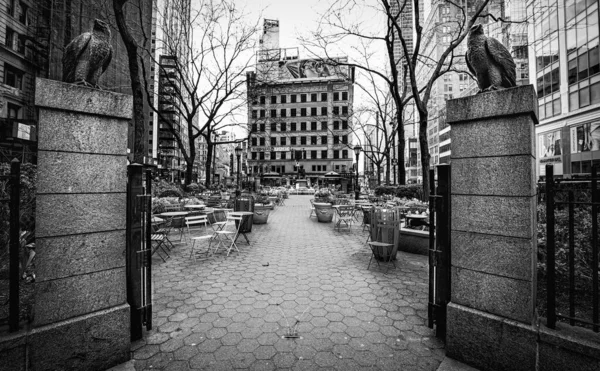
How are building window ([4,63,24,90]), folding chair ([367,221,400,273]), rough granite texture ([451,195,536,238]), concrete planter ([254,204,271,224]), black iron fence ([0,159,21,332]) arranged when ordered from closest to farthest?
1. black iron fence ([0,159,21,332])
2. rough granite texture ([451,195,536,238])
3. folding chair ([367,221,400,273])
4. concrete planter ([254,204,271,224])
5. building window ([4,63,24,90])

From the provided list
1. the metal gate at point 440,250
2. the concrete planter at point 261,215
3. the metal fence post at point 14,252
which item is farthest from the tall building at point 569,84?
the metal fence post at point 14,252

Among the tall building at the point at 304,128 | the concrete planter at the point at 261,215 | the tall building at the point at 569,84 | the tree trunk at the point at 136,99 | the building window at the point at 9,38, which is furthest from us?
the tall building at the point at 304,128

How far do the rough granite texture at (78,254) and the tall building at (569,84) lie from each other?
27190mm

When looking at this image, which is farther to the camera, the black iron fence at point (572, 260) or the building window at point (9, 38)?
the building window at point (9, 38)

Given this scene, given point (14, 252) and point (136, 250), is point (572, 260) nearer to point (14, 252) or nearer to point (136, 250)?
point (136, 250)

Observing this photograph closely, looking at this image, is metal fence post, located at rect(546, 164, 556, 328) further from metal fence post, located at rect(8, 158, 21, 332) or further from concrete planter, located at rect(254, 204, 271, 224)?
concrete planter, located at rect(254, 204, 271, 224)

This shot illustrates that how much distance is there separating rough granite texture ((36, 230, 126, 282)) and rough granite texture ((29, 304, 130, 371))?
44cm

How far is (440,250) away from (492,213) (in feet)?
2.35

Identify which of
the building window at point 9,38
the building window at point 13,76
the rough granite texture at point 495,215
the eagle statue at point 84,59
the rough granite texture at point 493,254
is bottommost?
the rough granite texture at point 493,254

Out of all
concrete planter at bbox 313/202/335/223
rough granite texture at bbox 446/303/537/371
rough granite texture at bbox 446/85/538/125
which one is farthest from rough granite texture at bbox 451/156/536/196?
concrete planter at bbox 313/202/335/223

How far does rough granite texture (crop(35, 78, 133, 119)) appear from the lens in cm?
243

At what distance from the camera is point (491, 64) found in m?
2.86

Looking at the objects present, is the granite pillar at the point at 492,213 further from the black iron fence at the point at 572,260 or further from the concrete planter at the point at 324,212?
the concrete planter at the point at 324,212

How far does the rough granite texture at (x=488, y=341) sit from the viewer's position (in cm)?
244
